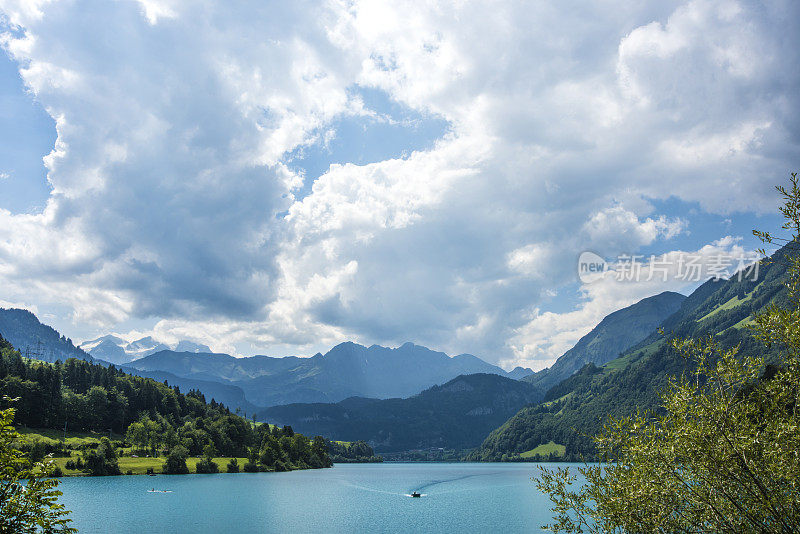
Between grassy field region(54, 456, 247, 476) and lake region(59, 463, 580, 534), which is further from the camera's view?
grassy field region(54, 456, 247, 476)

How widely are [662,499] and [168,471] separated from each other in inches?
7504

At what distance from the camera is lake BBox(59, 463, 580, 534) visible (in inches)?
3191

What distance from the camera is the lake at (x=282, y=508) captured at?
8106cm

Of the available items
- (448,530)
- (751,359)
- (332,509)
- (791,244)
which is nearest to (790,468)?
(751,359)

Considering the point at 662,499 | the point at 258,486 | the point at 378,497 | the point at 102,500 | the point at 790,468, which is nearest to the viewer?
the point at 790,468

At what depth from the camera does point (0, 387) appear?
627 ft

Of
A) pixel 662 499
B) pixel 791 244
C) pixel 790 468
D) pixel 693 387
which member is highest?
pixel 791 244

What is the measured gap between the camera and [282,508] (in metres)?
103

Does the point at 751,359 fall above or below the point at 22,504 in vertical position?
above

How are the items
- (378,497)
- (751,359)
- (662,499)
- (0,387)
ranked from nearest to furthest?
(751,359) < (662,499) < (378,497) < (0,387)

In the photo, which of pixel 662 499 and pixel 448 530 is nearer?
pixel 662 499

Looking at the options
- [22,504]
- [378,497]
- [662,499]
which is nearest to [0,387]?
[378,497]

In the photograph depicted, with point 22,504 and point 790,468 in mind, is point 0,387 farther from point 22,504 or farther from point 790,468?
point 790,468

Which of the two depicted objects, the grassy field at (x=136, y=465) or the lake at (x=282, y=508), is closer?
the lake at (x=282, y=508)
